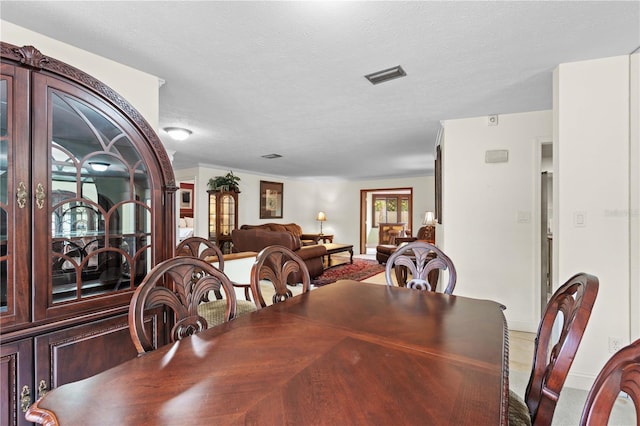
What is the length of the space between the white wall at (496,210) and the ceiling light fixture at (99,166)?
10.0 ft

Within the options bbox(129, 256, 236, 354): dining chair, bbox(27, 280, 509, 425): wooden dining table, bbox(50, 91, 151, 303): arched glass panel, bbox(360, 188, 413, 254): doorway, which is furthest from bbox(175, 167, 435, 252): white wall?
bbox(27, 280, 509, 425): wooden dining table

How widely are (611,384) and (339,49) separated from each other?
1.92 metres

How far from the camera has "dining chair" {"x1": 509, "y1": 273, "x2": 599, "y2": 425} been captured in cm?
87

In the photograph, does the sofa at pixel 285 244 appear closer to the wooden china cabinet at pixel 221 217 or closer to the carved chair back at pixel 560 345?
the wooden china cabinet at pixel 221 217

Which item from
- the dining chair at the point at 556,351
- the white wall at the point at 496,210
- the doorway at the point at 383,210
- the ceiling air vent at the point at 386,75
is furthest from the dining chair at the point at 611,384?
the doorway at the point at 383,210

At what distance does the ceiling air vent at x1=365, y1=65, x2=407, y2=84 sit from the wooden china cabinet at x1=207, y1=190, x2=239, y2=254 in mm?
4773

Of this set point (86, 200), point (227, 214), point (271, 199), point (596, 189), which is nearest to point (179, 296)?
point (86, 200)

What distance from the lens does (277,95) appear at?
2.65m

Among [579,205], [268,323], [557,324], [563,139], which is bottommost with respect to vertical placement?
[557,324]

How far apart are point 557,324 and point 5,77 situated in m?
3.69

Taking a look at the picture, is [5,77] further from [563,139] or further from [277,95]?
[563,139]

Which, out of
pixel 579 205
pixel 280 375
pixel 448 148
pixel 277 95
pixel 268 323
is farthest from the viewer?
pixel 448 148

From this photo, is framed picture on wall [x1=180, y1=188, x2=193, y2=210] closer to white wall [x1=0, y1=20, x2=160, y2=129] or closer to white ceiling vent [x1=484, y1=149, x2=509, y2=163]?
white wall [x1=0, y1=20, x2=160, y2=129]

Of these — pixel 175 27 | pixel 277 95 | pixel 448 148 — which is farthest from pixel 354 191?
pixel 175 27
